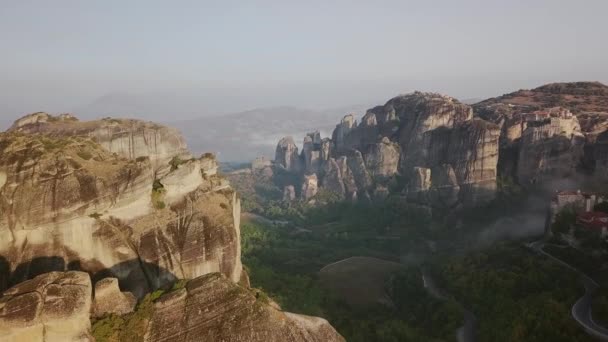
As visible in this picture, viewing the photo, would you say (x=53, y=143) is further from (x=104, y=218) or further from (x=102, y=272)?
(x=102, y=272)

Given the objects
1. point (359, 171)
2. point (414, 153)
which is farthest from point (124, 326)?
point (359, 171)

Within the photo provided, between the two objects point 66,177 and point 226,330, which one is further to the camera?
point 66,177

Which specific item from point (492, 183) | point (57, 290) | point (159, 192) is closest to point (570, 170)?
point (492, 183)

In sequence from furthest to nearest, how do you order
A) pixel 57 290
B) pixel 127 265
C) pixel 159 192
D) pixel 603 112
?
1. pixel 603 112
2. pixel 159 192
3. pixel 127 265
4. pixel 57 290

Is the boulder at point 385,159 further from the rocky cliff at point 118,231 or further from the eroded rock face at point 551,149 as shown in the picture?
the rocky cliff at point 118,231

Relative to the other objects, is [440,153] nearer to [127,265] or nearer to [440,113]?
[440,113]

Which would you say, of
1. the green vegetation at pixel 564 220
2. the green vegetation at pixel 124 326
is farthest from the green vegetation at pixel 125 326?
the green vegetation at pixel 564 220
